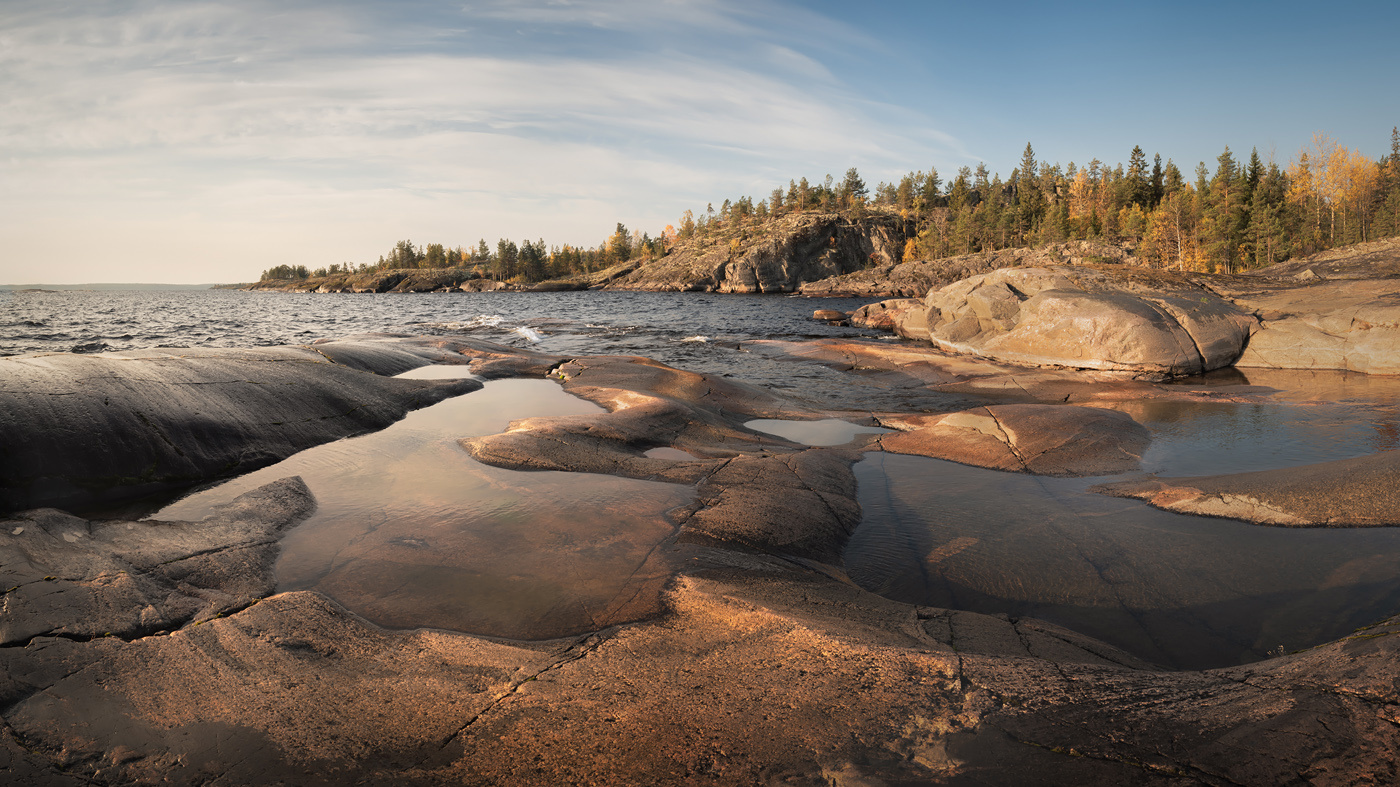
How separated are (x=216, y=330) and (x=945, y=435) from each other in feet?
162

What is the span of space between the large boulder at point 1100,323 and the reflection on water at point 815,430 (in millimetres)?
13478

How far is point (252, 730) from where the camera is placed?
3.73 meters

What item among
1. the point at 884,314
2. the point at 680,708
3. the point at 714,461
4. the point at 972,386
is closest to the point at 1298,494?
the point at 714,461

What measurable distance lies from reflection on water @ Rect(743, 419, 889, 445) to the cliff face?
365ft

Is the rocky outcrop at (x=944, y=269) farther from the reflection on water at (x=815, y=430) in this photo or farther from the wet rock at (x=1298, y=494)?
the wet rock at (x=1298, y=494)

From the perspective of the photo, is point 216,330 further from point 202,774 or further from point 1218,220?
point 1218,220

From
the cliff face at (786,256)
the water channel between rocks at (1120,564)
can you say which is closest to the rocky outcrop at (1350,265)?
the water channel between rocks at (1120,564)

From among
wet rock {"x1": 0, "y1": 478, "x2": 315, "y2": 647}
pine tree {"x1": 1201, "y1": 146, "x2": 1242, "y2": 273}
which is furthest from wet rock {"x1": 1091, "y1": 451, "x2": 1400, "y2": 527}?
pine tree {"x1": 1201, "y1": 146, "x2": 1242, "y2": 273}

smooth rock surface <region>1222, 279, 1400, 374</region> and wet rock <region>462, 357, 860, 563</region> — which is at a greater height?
smooth rock surface <region>1222, 279, 1400, 374</region>

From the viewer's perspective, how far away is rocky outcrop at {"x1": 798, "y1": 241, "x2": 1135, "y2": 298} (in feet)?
261

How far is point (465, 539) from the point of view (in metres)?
6.80

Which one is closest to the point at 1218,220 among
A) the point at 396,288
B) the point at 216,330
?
the point at 216,330

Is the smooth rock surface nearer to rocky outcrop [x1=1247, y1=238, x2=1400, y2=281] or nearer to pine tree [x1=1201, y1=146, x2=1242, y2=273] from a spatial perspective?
rocky outcrop [x1=1247, y1=238, x2=1400, y2=281]

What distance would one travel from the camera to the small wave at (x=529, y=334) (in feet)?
109
